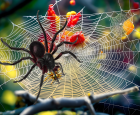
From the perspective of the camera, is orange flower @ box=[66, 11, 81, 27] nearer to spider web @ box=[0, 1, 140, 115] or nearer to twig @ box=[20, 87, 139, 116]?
spider web @ box=[0, 1, 140, 115]

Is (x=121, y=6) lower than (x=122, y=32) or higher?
higher

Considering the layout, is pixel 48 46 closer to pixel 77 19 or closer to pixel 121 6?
pixel 77 19

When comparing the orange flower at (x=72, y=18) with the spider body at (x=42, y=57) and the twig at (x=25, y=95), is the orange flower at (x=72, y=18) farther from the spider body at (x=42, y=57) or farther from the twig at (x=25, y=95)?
the twig at (x=25, y=95)

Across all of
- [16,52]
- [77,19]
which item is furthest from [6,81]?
[77,19]

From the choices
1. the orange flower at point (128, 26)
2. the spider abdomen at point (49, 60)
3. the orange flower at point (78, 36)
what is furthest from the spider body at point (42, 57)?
the orange flower at point (128, 26)

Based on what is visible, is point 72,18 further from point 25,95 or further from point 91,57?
point 25,95

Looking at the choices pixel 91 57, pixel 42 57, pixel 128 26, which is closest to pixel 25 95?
pixel 42 57
